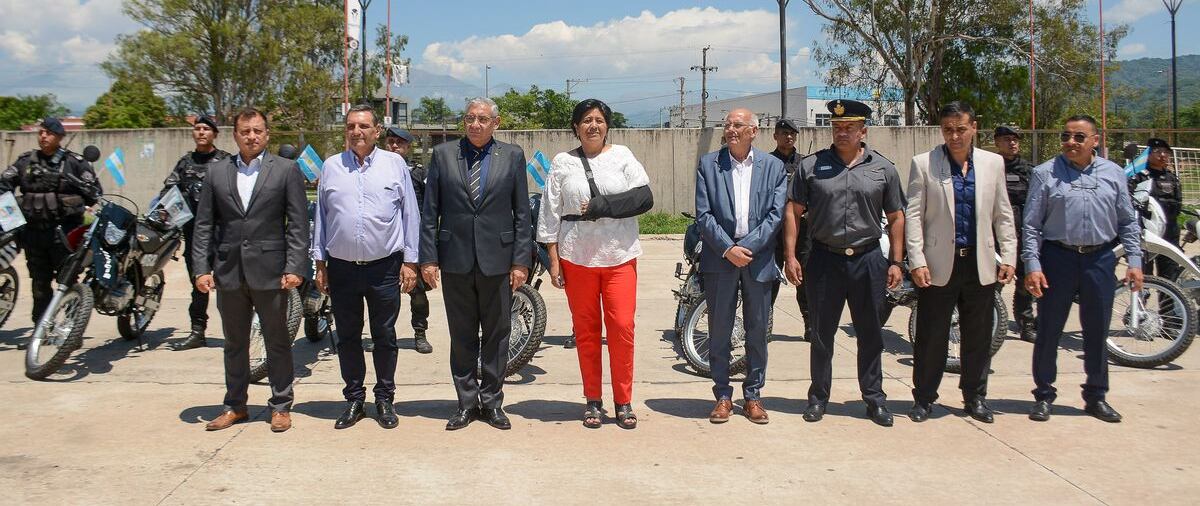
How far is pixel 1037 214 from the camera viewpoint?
5.53m

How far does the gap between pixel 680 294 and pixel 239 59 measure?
3713 centimetres

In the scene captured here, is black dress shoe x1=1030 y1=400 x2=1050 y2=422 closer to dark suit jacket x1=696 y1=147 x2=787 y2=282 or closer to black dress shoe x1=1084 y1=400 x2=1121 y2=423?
black dress shoe x1=1084 y1=400 x2=1121 y2=423

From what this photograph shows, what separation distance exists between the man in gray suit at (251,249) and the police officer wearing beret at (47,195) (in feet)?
10.1

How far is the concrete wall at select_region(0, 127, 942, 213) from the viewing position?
18156mm

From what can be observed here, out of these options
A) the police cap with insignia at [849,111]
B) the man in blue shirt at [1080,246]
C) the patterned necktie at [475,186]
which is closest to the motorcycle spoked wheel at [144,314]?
the patterned necktie at [475,186]

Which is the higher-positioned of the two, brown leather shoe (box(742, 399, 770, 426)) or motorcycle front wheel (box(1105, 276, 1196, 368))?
motorcycle front wheel (box(1105, 276, 1196, 368))

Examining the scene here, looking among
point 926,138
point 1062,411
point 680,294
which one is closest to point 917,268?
point 1062,411

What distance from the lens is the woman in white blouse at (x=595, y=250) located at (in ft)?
16.5

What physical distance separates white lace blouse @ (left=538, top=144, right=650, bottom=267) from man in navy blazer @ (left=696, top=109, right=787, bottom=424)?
1.48 feet

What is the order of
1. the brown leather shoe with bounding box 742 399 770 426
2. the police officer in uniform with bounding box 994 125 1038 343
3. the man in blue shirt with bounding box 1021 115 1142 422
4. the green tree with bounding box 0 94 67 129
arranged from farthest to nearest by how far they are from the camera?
the green tree with bounding box 0 94 67 129 < the police officer in uniform with bounding box 994 125 1038 343 < the man in blue shirt with bounding box 1021 115 1142 422 < the brown leather shoe with bounding box 742 399 770 426

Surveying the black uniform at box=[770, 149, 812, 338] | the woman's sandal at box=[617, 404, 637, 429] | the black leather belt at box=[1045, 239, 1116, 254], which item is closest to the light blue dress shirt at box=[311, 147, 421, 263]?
the woman's sandal at box=[617, 404, 637, 429]

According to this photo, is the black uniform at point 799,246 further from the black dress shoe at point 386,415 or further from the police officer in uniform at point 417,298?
the black dress shoe at point 386,415

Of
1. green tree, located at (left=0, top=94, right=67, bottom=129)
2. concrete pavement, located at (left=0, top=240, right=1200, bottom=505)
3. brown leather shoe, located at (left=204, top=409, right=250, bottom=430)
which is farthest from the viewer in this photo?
green tree, located at (left=0, top=94, right=67, bottom=129)

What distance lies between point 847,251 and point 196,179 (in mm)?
5074
